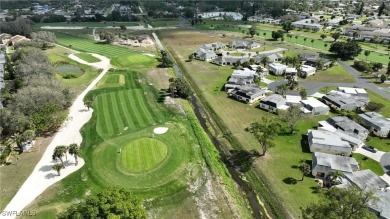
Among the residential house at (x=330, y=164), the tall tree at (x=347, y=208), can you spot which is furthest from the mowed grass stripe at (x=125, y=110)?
the tall tree at (x=347, y=208)

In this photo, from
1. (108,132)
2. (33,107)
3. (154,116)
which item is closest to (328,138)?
(154,116)

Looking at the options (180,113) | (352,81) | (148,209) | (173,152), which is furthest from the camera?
(352,81)

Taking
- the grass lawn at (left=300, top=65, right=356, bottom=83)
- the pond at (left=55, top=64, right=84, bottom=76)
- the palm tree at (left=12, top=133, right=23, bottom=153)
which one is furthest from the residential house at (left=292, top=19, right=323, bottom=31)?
the palm tree at (left=12, top=133, right=23, bottom=153)

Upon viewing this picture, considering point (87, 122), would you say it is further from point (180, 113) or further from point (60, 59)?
point (60, 59)

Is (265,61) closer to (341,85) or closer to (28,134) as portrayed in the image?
(341,85)

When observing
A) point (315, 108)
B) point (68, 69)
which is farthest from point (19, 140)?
point (315, 108)

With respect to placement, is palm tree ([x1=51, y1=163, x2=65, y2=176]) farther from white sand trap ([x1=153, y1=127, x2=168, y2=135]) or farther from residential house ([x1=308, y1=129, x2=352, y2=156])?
residential house ([x1=308, y1=129, x2=352, y2=156])

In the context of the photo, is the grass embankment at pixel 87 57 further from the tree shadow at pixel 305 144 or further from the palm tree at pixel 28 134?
the tree shadow at pixel 305 144
